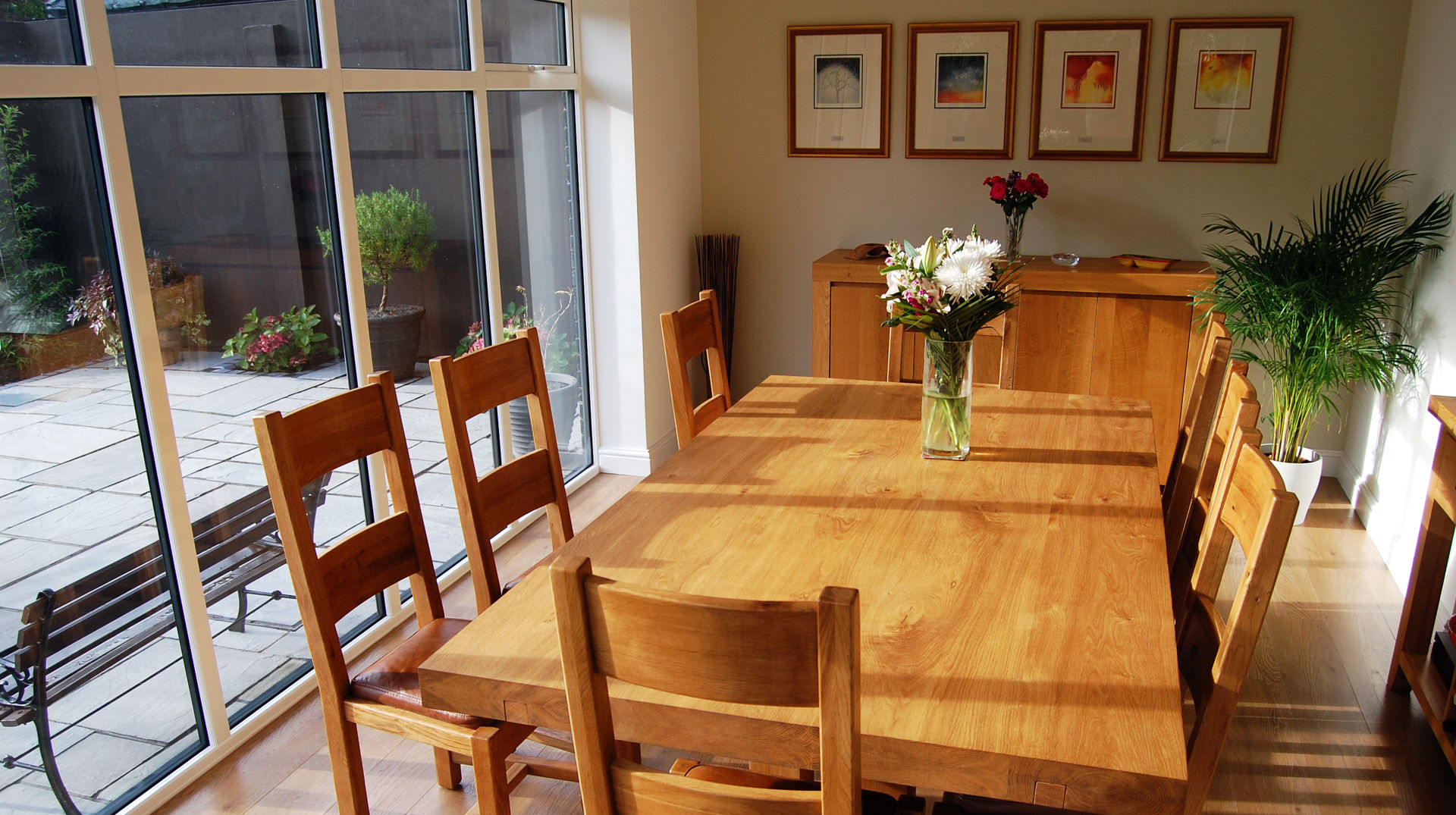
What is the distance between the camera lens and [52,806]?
2.33 metres

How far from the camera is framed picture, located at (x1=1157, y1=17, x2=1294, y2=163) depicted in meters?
4.42

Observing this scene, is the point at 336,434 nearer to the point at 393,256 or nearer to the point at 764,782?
the point at 764,782

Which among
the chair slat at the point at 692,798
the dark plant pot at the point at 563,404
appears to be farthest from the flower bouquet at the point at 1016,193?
the chair slat at the point at 692,798

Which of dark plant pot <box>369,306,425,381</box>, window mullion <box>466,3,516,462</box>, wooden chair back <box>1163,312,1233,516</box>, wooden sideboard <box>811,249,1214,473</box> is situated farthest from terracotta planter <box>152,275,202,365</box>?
wooden sideboard <box>811,249,1214,473</box>

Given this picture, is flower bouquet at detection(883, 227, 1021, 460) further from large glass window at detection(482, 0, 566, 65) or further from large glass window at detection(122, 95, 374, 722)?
large glass window at detection(482, 0, 566, 65)

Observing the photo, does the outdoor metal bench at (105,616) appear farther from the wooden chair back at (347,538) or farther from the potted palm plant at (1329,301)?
the potted palm plant at (1329,301)

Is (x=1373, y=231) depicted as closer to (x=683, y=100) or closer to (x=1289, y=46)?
(x=1289, y=46)

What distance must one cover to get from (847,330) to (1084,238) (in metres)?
1.19

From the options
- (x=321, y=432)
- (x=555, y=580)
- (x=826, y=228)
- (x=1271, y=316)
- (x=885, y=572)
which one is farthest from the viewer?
(x=826, y=228)

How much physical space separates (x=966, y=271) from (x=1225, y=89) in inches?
120

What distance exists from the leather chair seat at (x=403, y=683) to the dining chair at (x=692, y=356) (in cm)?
95

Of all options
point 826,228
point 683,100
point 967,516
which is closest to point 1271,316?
point 826,228

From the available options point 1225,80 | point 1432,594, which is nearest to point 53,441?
point 1432,594

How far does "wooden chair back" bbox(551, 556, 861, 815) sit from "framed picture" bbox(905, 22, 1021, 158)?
4.09m
